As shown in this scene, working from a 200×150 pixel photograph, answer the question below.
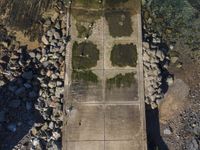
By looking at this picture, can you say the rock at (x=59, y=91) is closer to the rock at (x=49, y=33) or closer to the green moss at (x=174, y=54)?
the rock at (x=49, y=33)

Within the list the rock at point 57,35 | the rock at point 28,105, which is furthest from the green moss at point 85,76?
the rock at point 28,105

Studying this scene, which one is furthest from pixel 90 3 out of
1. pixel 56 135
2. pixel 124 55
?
pixel 56 135

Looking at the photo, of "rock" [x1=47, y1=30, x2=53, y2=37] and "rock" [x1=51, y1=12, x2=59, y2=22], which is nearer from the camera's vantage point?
"rock" [x1=47, y1=30, x2=53, y2=37]

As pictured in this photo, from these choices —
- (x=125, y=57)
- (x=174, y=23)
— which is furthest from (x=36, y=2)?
(x=174, y=23)

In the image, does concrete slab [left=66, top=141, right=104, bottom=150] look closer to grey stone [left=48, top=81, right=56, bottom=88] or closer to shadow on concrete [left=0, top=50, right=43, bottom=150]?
shadow on concrete [left=0, top=50, right=43, bottom=150]

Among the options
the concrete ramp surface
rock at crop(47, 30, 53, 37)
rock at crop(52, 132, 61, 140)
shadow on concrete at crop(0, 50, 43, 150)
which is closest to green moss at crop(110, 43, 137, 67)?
the concrete ramp surface

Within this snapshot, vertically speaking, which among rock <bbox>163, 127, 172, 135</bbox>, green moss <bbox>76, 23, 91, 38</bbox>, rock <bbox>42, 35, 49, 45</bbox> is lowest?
rock <bbox>163, 127, 172, 135</bbox>

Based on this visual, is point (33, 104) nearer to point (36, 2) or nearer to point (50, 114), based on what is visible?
point (50, 114)

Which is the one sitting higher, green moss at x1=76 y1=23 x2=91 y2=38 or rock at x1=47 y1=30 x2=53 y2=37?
green moss at x1=76 y1=23 x2=91 y2=38
